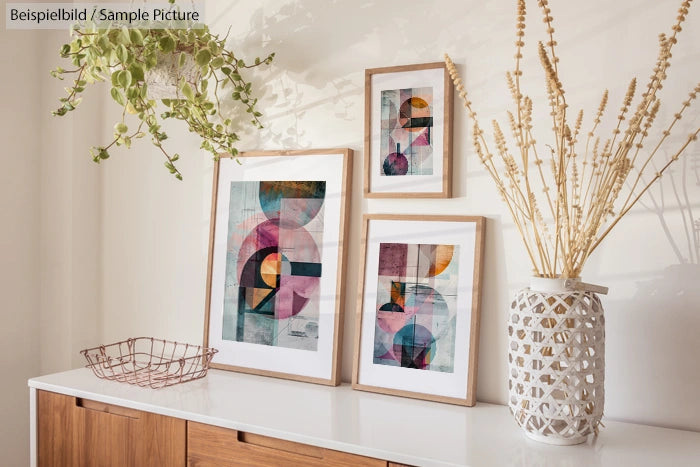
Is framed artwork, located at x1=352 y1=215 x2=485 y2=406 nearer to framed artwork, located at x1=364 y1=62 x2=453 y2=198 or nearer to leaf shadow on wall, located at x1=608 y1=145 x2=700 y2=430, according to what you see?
framed artwork, located at x1=364 y1=62 x2=453 y2=198

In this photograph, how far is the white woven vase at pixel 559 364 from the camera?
143cm

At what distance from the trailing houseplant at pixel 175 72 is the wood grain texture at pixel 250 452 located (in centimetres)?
85

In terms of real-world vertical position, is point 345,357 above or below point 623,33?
below

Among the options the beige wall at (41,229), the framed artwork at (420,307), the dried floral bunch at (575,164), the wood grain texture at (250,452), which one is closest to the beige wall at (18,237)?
the beige wall at (41,229)

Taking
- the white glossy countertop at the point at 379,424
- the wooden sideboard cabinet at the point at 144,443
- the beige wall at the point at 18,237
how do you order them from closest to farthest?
the white glossy countertop at the point at 379,424, the wooden sideboard cabinet at the point at 144,443, the beige wall at the point at 18,237

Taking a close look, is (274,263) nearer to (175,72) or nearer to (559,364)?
(175,72)

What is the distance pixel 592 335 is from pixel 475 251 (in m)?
0.41

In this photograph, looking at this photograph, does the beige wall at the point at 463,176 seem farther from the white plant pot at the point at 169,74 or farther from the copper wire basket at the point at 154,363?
the white plant pot at the point at 169,74

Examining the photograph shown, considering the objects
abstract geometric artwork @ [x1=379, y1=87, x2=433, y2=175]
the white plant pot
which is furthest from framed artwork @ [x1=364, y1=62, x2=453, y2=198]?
the white plant pot

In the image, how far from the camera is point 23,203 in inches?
96.3

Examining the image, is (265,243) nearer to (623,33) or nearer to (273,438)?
(273,438)

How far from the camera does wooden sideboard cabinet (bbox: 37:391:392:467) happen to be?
154 centimetres

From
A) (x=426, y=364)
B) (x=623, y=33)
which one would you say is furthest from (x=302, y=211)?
(x=623, y=33)

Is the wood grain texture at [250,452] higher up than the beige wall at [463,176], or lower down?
lower down
